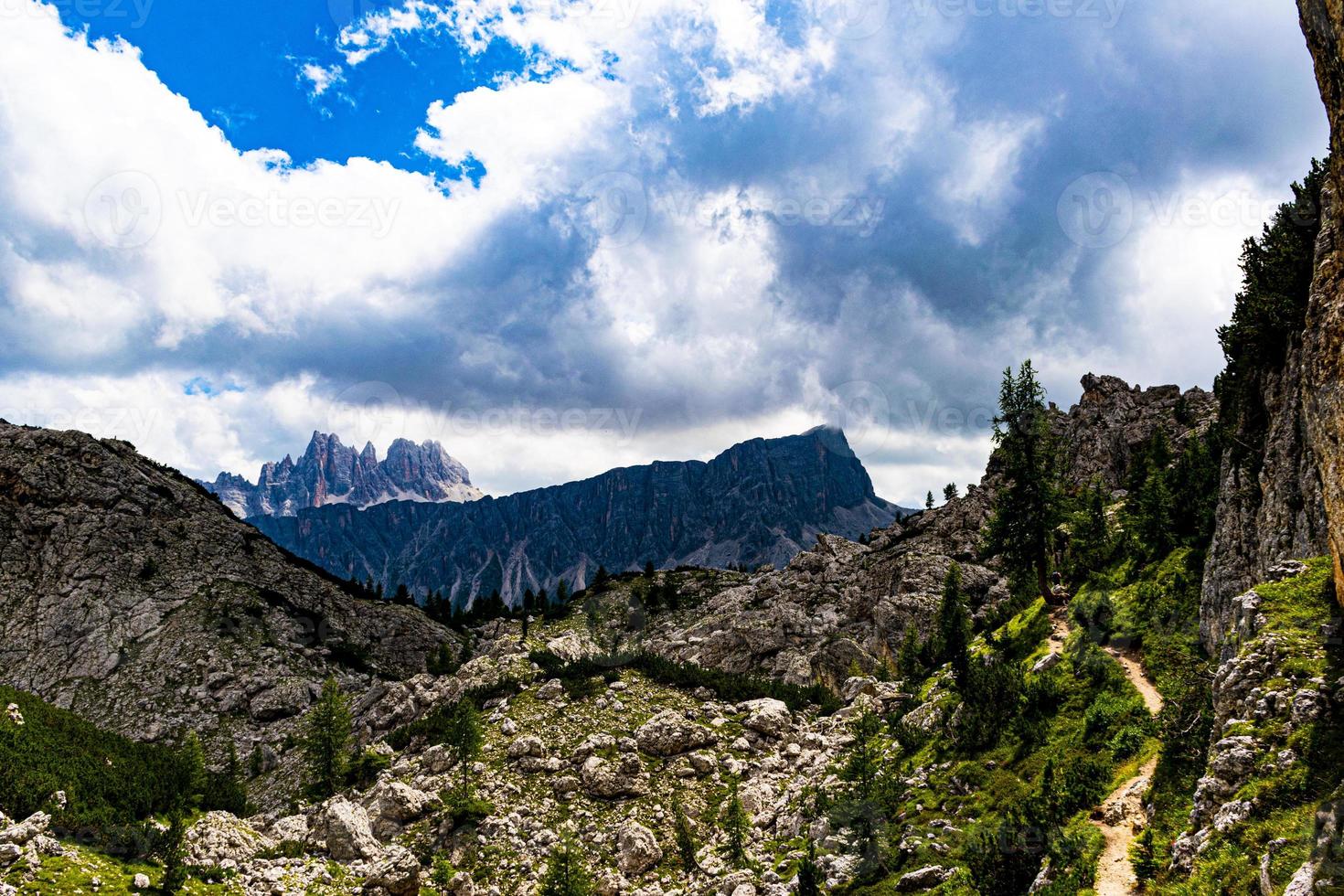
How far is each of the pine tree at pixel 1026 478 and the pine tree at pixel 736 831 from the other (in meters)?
30.3

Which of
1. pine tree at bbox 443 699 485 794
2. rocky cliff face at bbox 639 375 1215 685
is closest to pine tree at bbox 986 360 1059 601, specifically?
rocky cliff face at bbox 639 375 1215 685

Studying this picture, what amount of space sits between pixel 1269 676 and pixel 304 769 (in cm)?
7090

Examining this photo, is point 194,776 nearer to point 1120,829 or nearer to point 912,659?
point 1120,829

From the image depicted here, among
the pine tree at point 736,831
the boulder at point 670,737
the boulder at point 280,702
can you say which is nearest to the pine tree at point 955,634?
the pine tree at point 736,831

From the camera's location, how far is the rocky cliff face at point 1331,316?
59.2 ft

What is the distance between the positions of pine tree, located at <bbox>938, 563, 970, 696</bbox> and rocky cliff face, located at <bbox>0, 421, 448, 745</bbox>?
7596cm

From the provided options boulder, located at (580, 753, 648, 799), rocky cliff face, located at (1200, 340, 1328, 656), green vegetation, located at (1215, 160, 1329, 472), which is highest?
green vegetation, located at (1215, 160, 1329, 472)

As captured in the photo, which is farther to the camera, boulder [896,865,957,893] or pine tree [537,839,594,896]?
pine tree [537,839,594,896]

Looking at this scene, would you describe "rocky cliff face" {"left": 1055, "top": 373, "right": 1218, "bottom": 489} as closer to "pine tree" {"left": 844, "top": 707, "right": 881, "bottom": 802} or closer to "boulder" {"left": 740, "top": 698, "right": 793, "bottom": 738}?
"boulder" {"left": 740, "top": 698, "right": 793, "bottom": 738}

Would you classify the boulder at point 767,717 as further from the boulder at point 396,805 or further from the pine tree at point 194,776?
the pine tree at point 194,776

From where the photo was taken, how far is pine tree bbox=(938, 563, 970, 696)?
4050 centimetres

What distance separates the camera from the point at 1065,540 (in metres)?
69.2

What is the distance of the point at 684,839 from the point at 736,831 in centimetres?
375

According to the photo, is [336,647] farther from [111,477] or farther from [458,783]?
[458,783]
